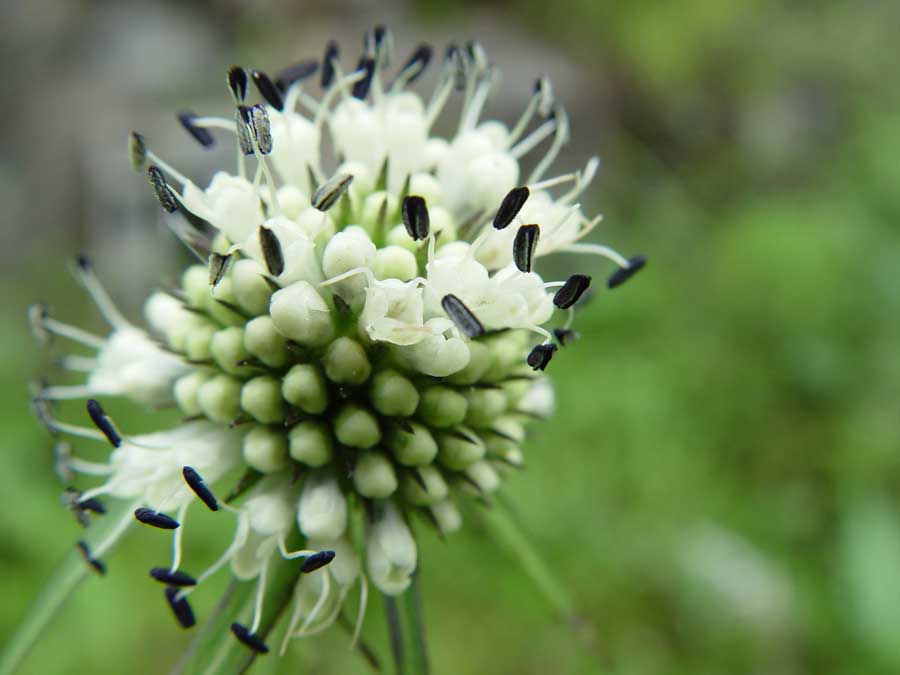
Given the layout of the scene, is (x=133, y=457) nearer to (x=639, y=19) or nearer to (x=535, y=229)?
(x=535, y=229)

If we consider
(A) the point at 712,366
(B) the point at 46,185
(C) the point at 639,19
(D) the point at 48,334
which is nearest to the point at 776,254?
(A) the point at 712,366

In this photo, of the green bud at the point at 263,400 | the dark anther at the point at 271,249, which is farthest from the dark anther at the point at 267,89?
the green bud at the point at 263,400

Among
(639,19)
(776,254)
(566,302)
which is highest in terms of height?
(639,19)

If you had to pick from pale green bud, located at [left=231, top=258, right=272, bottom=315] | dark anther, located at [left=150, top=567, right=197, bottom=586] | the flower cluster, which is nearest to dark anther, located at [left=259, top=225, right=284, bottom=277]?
the flower cluster

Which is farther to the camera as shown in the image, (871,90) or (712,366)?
(871,90)

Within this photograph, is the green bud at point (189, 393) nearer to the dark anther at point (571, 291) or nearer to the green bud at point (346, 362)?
the green bud at point (346, 362)

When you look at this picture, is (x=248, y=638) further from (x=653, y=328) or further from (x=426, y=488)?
(x=653, y=328)
